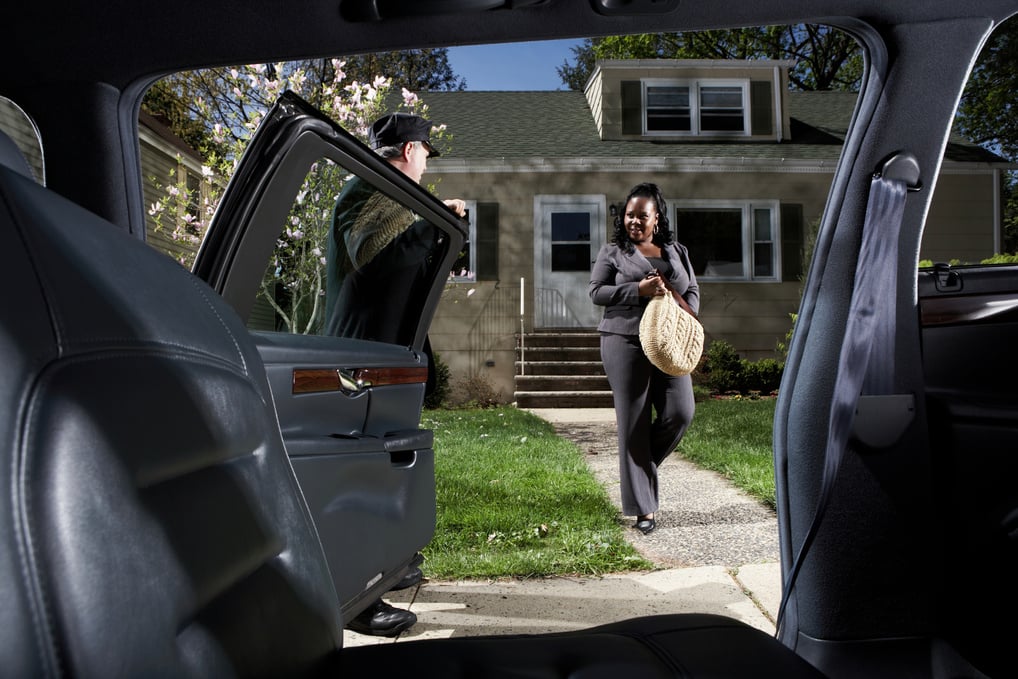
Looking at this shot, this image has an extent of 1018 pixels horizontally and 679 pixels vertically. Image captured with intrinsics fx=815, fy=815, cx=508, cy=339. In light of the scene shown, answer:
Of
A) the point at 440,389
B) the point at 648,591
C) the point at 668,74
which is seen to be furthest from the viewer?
the point at 668,74

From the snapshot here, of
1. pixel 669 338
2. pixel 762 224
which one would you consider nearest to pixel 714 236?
pixel 762 224

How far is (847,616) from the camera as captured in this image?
1.38 m

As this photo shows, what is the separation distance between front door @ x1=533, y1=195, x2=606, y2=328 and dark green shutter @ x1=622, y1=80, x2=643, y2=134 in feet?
4.34

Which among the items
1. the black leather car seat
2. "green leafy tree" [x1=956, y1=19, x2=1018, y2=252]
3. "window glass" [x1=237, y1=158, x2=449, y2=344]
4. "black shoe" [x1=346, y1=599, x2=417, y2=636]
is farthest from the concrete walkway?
the black leather car seat

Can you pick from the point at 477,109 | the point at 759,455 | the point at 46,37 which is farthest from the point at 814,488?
the point at 477,109

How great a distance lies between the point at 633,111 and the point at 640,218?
841 centimetres

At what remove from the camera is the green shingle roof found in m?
11.0

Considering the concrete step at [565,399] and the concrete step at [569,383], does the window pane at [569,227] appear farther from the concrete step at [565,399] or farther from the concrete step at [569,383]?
the concrete step at [565,399]

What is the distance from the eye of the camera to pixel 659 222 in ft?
12.0

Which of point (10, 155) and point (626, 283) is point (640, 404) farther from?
point (10, 155)

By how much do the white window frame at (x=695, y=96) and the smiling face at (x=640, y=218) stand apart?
326 inches

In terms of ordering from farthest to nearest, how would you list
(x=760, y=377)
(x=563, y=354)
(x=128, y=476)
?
1. (x=563, y=354)
2. (x=760, y=377)
3. (x=128, y=476)

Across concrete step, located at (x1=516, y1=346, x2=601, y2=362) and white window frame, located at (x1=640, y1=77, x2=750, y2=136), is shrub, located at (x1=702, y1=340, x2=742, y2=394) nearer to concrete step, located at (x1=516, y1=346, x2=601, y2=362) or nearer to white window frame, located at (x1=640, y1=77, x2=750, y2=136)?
concrete step, located at (x1=516, y1=346, x2=601, y2=362)

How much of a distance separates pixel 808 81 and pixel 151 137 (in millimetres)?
11285
